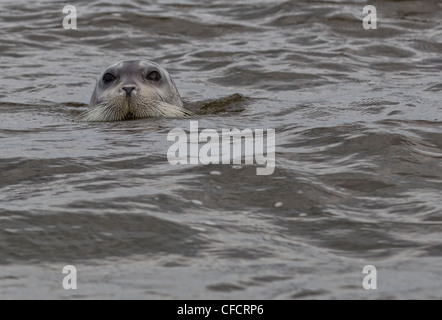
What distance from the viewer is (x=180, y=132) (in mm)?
8391

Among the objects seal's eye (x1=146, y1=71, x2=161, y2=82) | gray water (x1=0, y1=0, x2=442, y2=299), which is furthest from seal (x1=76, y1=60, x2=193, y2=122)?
gray water (x1=0, y1=0, x2=442, y2=299)

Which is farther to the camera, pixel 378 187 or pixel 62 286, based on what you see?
pixel 378 187

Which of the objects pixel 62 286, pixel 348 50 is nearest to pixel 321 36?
pixel 348 50

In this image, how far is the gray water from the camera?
5234mm

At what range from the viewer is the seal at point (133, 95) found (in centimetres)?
904

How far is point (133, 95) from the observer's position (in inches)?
356

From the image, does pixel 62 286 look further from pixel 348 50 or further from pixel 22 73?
pixel 348 50

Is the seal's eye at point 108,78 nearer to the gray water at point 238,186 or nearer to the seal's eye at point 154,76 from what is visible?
the seal's eye at point 154,76

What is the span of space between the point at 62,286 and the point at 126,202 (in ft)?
3.93

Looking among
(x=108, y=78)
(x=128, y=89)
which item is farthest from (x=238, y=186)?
(x=108, y=78)

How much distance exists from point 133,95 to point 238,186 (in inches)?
104

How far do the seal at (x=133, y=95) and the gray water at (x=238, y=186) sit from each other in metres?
0.22

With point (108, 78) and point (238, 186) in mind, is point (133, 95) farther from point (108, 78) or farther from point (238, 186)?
point (238, 186)

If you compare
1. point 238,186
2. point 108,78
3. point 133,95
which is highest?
point 108,78
